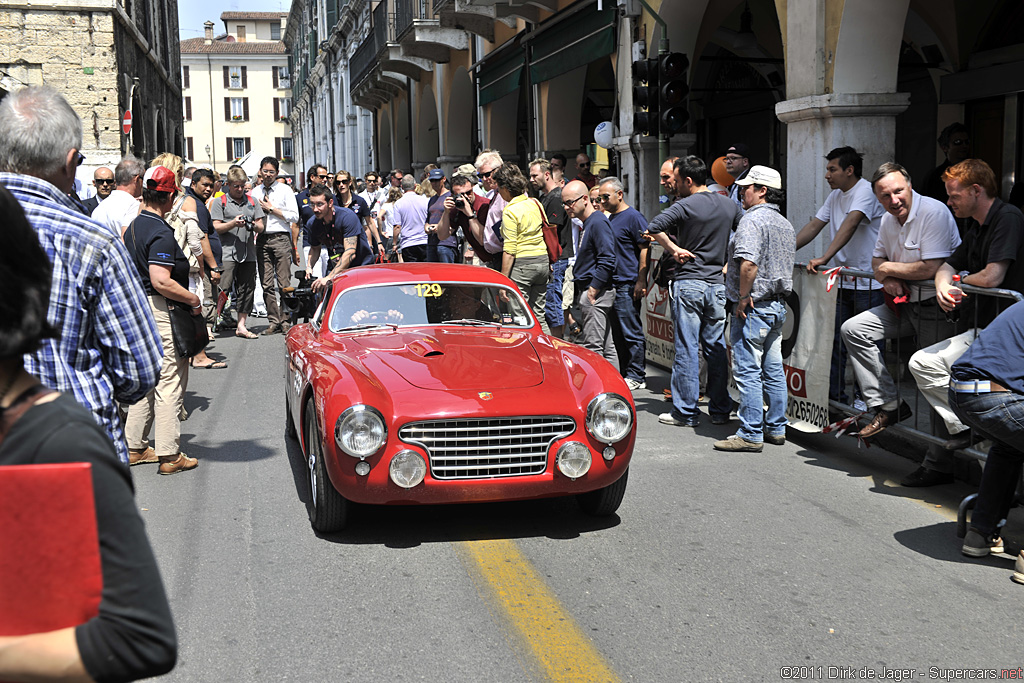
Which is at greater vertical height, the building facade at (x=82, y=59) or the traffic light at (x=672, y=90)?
the building facade at (x=82, y=59)

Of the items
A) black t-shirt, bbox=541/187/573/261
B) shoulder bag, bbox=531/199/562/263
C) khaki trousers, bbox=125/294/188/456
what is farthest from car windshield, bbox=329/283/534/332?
black t-shirt, bbox=541/187/573/261

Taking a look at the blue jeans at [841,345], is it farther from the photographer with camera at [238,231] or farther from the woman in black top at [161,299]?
the photographer with camera at [238,231]

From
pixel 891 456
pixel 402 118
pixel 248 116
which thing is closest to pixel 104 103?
pixel 402 118

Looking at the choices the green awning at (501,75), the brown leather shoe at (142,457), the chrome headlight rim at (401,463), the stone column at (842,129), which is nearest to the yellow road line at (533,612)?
the chrome headlight rim at (401,463)

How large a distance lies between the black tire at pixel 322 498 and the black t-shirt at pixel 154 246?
65.9 inches

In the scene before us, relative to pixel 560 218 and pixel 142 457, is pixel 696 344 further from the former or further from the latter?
pixel 142 457

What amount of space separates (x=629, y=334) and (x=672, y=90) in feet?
14.8

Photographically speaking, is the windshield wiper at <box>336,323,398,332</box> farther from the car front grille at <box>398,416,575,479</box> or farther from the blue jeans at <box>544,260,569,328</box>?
the blue jeans at <box>544,260,569,328</box>

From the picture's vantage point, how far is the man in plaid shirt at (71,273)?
2959mm

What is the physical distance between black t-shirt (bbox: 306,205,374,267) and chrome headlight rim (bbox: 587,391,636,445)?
6614 millimetres

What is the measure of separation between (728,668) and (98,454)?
263 centimetres

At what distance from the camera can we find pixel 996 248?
553 cm

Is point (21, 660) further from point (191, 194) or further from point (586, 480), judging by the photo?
point (191, 194)

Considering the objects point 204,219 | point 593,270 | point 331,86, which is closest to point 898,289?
point 593,270
